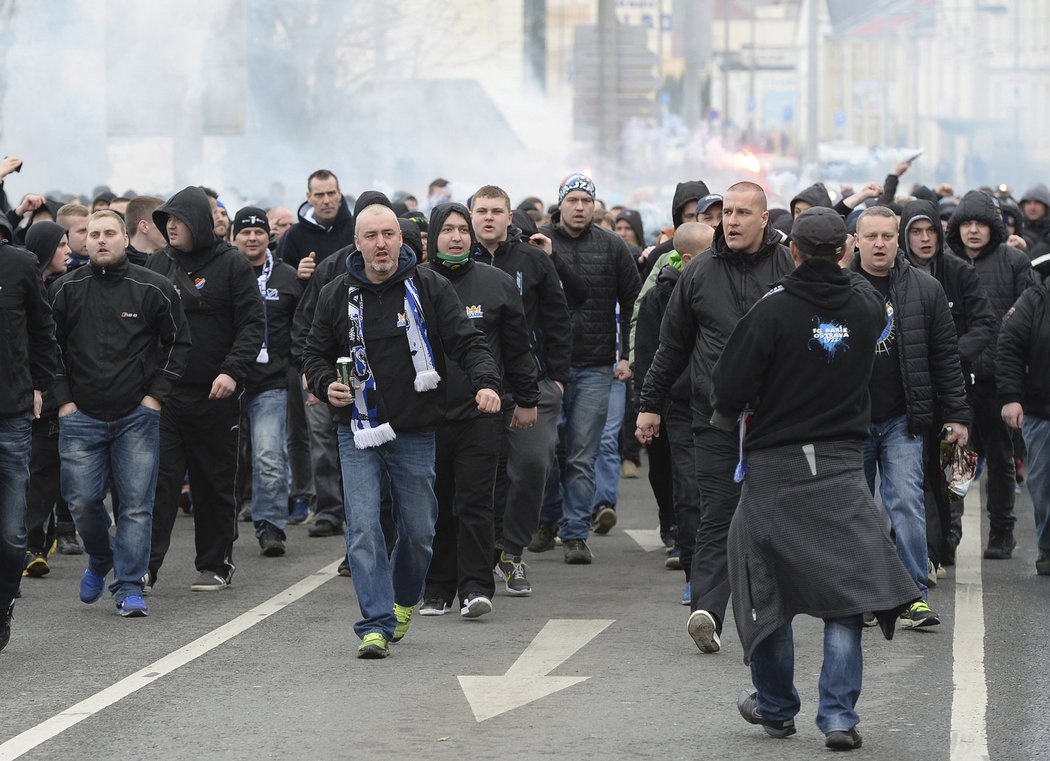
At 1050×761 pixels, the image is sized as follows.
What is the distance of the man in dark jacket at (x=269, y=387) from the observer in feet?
39.4

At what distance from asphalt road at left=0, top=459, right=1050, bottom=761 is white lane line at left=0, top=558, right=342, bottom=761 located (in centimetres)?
2

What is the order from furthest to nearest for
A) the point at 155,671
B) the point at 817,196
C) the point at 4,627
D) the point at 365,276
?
the point at 817,196 < the point at 4,627 < the point at 365,276 < the point at 155,671

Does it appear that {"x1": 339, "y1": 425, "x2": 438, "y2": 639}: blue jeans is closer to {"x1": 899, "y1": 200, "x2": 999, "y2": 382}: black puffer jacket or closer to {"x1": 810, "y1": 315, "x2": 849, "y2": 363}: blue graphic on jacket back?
{"x1": 810, "y1": 315, "x2": 849, "y2": 363}: blue graphic on jacket back

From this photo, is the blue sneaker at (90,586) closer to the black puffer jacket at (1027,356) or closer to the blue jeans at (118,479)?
Result: the blue jeans at (118,479)

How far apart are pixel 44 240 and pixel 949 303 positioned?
4914 millimetres

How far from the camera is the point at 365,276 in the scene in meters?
8.42

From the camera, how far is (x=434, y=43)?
52906 mm

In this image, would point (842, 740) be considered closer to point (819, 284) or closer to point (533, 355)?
point (819, 284)

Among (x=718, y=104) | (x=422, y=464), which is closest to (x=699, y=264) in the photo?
(x=422, y=464)

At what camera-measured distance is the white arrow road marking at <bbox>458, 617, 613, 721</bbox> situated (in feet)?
24.7

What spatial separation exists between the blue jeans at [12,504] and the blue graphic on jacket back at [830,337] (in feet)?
12.3

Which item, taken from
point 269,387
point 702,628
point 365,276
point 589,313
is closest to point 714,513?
point 702,628

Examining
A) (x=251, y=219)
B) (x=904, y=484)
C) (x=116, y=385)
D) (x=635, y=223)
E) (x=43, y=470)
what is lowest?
(x=43, y=470)

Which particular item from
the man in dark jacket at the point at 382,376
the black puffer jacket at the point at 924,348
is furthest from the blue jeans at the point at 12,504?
the black puffer jacket at the point at 924,348
